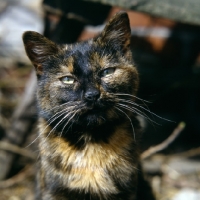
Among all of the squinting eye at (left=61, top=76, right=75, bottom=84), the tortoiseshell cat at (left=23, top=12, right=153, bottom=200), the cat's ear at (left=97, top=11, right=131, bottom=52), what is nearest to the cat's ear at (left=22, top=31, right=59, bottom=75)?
the tortoiseshell cat at (left=23, top=12, right=153, bottom=200)

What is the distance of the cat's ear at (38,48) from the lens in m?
2.01

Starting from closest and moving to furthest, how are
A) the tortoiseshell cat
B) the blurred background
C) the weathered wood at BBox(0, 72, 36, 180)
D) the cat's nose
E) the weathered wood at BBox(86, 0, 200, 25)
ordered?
1. the cat's nose
2. the tortoiseshell cat
3. the weathered wood at BBox(86, 0, 200, 25)
4. the blurred background
5. the weathered wood at BBox(0, 72, 36, 180)

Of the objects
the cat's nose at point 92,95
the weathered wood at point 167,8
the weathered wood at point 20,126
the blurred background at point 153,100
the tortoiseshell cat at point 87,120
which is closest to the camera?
the cat's nose at point 92,95

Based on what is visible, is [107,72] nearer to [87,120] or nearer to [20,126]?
[87,120]

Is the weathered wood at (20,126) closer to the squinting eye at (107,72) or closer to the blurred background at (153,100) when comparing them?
the blurred background at (153,100)

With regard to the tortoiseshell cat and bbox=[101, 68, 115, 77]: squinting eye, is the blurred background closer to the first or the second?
the tortoiseshell cat

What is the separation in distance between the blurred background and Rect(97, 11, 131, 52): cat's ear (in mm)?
337

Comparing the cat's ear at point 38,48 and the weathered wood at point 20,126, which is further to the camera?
the weathered wood at point 20,126

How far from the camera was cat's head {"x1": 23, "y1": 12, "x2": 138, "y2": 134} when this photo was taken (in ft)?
6.20

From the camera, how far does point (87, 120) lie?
6.26 ft

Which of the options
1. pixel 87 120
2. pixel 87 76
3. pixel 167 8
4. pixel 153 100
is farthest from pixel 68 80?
pixel 153 100

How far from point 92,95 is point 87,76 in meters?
0.15

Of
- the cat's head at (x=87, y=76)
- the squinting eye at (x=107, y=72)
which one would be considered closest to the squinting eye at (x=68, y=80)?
the cat's head at (x=87, y=76)

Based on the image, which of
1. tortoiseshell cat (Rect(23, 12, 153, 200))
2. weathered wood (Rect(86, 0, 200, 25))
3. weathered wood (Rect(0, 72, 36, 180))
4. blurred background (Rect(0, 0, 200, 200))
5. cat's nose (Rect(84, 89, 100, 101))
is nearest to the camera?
cat's nose (Rect(84, 89, 100, 101))
